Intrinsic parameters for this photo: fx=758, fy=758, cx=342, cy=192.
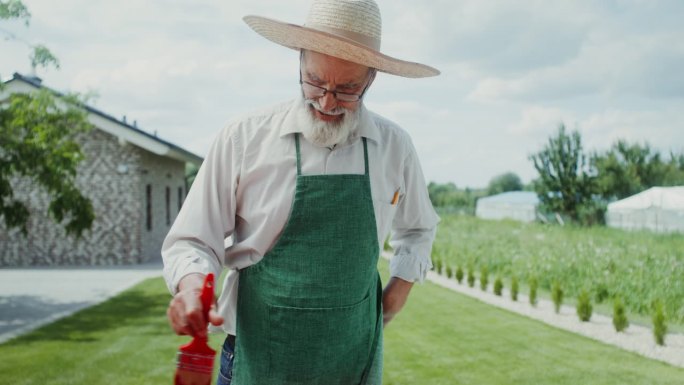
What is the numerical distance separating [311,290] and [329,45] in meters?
0.67

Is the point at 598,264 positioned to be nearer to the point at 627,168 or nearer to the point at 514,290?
the point at 514,290

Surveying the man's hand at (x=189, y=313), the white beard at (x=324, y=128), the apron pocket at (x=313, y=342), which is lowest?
the apron pocket at (x=313, y=342)

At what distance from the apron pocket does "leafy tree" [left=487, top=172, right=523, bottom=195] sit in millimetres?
77789

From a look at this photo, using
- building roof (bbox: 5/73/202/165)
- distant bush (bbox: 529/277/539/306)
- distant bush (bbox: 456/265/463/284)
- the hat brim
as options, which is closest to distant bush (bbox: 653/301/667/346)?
distant bush (bbox: 529/277/539/306)

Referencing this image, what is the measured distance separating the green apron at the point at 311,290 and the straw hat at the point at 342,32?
271 mm

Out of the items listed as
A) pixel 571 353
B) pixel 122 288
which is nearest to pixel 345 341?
pixel 571 353

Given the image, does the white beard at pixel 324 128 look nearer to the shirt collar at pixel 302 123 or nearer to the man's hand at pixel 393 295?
the shirt collar at pixel 302 123

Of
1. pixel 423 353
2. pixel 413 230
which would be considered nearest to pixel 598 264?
pixel 423 353

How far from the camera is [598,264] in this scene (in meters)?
11.7

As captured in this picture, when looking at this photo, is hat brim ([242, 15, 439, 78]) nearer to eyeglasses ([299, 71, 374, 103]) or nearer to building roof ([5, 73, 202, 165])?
eyeglasses ([299, 71, 374, 103])

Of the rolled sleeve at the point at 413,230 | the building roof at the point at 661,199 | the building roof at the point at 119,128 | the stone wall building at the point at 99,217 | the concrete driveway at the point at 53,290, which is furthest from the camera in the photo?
the building roof at the point at 661,199

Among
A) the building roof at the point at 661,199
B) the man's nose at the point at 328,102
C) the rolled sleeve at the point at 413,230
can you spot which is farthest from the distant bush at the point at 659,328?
the building roof at the point at 661,199

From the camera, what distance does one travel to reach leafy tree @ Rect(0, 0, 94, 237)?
1047 centimetres

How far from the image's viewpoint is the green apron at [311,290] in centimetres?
201
